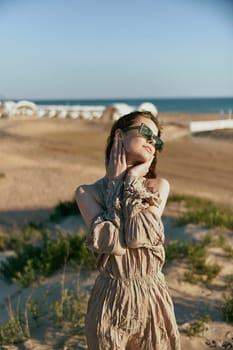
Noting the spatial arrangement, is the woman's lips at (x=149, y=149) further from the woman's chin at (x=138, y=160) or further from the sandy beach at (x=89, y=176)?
the sandy beach at (x=89, y=176)

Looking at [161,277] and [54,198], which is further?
[54,198]

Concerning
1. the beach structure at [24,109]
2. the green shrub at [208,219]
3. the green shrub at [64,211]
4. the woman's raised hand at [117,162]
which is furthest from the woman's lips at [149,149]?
the beach structure at [24,109]

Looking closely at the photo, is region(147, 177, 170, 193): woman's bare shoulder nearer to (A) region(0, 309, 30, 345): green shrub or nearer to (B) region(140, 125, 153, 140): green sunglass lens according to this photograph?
(B) region(140, 125, 153, 140): green sunglass lens

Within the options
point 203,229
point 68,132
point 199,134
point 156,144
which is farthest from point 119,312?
point 68,132

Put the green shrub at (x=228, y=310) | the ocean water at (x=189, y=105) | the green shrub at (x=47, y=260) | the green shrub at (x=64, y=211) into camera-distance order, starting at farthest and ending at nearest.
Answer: the ocean water at (x=189, y=105)
the green shrub at (x=64, y=211)
the green shrub at (x=47, y=260)
the green shrub at (x=228, y=310)

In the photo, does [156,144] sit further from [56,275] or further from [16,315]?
[56,275]

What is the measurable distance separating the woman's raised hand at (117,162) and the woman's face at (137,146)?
35 mm

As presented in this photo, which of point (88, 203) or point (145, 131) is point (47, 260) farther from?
point (145, 131)

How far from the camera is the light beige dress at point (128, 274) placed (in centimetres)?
244

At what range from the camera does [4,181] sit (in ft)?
43.3

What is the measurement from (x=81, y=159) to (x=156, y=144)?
48.6ft

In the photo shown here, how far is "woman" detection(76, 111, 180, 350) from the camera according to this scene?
2441 mm

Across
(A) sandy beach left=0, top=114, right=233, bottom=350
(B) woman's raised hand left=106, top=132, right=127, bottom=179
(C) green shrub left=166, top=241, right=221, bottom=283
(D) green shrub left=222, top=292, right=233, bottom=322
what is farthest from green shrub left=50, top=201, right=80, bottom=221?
(B) woman's raised hand left=106, top=132, right=127, bottom=179

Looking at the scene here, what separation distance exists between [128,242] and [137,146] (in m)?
0.54
